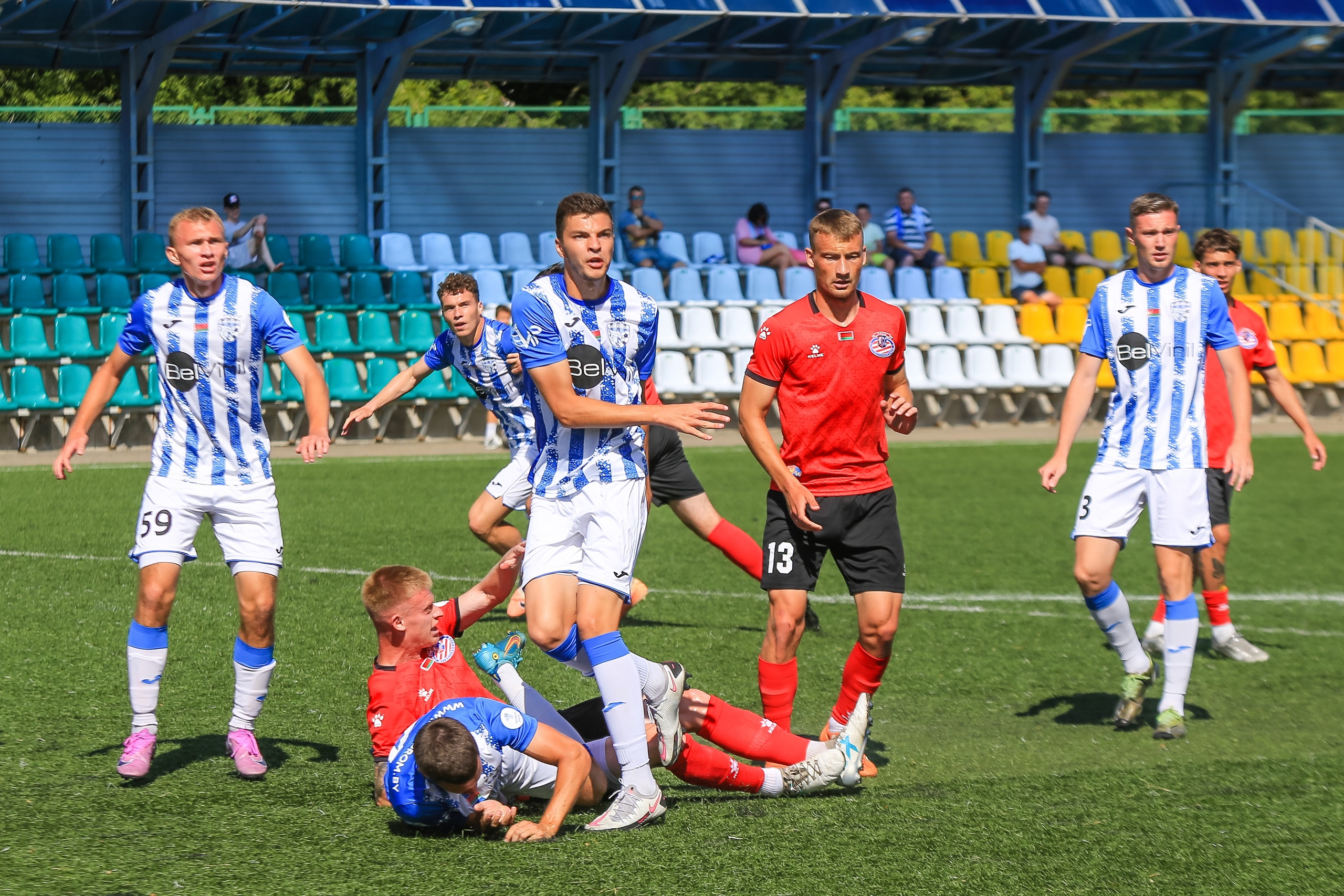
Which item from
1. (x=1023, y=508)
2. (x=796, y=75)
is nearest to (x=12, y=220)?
(x=796, y=75)

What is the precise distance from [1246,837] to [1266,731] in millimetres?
1686

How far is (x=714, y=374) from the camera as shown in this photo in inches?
676

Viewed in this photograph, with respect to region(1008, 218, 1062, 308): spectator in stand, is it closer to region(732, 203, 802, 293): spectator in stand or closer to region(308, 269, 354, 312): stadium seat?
region(732, 203, 802, 293): spectator in stand

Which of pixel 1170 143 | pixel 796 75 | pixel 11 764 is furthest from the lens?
pixel 1170 143

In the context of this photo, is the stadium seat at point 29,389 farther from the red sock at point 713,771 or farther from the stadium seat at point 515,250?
the red sock at point 713,771

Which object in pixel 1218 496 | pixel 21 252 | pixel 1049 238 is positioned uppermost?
pixel 1049 238

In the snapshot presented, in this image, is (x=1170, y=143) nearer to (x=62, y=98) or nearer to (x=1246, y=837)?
(x=62, y=98)

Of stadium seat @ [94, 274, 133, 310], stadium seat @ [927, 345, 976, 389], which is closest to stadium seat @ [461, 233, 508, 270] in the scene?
stadium seat @ [94, 274, 133, 310]

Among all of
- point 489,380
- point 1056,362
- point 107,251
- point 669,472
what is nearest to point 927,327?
point 1056,362

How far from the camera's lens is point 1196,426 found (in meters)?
5.67

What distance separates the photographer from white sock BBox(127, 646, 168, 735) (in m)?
4.79

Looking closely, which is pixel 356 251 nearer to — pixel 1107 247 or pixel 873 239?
pixel 873 239

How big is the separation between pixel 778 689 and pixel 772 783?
1.76 feet

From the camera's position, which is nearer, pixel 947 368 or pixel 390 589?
pixel 390 589
